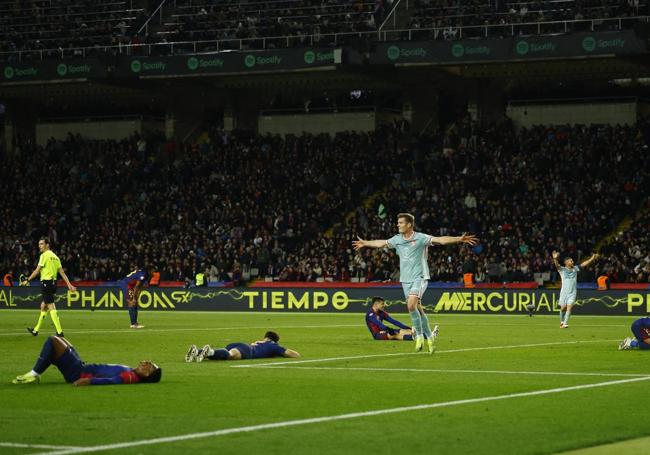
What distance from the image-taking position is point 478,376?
1667cm

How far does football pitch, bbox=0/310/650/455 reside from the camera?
10.4 m

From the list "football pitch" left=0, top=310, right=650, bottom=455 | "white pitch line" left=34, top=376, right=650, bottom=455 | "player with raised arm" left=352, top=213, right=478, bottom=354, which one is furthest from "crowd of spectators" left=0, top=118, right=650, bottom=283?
"white pitch line" left=34, top=376, right=650, bottom=455

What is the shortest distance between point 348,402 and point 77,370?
3592 mm

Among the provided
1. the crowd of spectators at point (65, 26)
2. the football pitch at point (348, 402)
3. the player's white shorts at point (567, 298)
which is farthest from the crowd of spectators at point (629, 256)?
the crowd of spectators at point (65, 26)

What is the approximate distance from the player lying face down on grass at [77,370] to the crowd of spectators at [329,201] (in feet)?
102

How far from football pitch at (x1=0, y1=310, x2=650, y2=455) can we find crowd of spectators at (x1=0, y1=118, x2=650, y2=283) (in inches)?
900

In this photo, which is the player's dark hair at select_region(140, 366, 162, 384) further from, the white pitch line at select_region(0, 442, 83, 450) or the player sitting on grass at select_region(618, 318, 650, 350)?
the player sitting on grass at select_region(618, 318, 650, 350)

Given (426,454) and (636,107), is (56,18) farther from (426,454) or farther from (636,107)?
(426,454)

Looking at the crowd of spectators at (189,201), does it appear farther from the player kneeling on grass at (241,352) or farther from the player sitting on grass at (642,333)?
the player kneeling on grass at (241,352)

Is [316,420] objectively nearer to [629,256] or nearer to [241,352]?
[241,352]

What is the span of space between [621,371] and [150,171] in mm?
45160

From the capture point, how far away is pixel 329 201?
176 ft

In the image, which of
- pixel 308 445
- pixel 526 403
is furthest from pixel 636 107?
pixel 308 445

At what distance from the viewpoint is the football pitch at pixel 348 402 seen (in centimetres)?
Result: 1038
